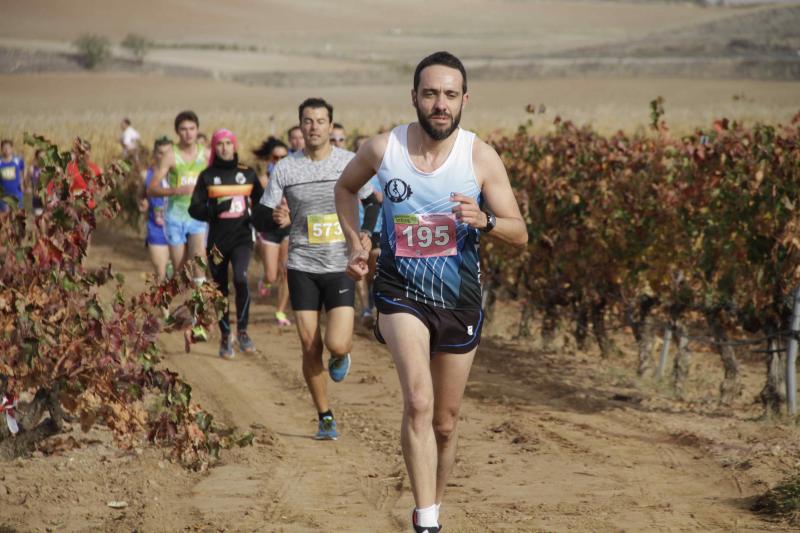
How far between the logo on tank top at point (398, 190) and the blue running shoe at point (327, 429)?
2959 mm

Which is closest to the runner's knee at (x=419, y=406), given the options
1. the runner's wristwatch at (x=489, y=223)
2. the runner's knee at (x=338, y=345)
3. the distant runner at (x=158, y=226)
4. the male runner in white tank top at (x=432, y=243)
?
the male runner in white tank top at (x=432, y=243)

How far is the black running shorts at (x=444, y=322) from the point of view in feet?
17.5

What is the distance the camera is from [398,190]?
531 centimetres

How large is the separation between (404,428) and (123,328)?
1.54 meters

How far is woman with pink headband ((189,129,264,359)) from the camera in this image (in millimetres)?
10430

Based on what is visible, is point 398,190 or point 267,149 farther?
point 267,149

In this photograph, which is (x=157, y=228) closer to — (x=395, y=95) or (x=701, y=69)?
(x=395, y=95)

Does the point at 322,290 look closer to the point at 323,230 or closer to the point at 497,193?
the point at 323,230

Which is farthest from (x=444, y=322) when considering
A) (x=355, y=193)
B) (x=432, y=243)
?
(x=355, y=193)

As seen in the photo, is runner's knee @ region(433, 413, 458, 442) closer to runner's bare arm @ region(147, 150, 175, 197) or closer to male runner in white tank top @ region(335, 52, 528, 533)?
male runner in white tank top @ region(335, 52, 528, 533)

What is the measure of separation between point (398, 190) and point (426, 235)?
0.25 meters

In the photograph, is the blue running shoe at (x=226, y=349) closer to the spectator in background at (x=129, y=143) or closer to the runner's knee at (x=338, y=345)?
the runner's knee at (x=338, y=345)

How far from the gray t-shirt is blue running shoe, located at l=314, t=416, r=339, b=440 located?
1046 millimetres

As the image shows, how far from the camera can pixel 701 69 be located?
74.8m
